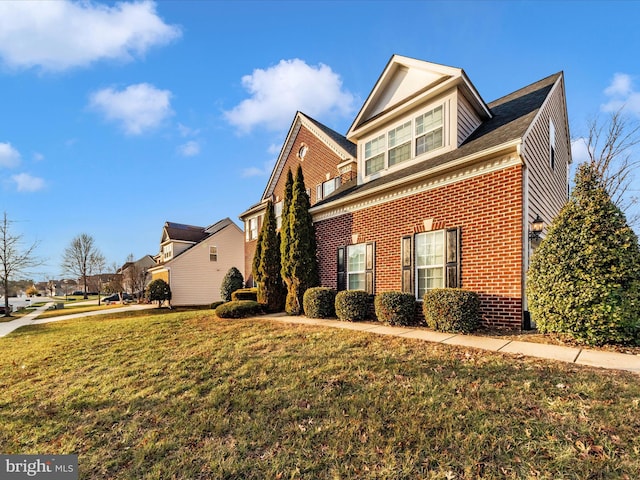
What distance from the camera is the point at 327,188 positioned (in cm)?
1533

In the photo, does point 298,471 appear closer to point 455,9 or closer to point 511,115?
point 511,115

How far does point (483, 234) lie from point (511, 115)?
445 centimetres

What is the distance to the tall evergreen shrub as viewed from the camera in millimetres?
5043

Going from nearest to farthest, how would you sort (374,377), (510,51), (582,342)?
(374,377) → (582,342) → (510,51)

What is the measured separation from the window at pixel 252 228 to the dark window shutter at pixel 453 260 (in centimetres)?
1471

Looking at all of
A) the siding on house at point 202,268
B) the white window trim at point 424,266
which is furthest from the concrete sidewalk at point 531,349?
the siding on house at point 202,268

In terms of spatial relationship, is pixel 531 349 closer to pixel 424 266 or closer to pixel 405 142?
pixel 424 266

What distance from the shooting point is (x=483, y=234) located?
7.27m

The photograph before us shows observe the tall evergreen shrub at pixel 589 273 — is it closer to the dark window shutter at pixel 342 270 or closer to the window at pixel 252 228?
the dark window shutter at pixel 342 270

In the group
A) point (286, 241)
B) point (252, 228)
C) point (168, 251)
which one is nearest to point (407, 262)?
point (286, 241)

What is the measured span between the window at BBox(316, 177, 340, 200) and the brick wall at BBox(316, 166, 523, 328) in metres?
5.83

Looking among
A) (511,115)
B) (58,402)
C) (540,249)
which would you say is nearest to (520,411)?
(540,249)

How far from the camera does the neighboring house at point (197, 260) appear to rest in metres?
24.5

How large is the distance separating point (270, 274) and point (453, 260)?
25.6 ft
